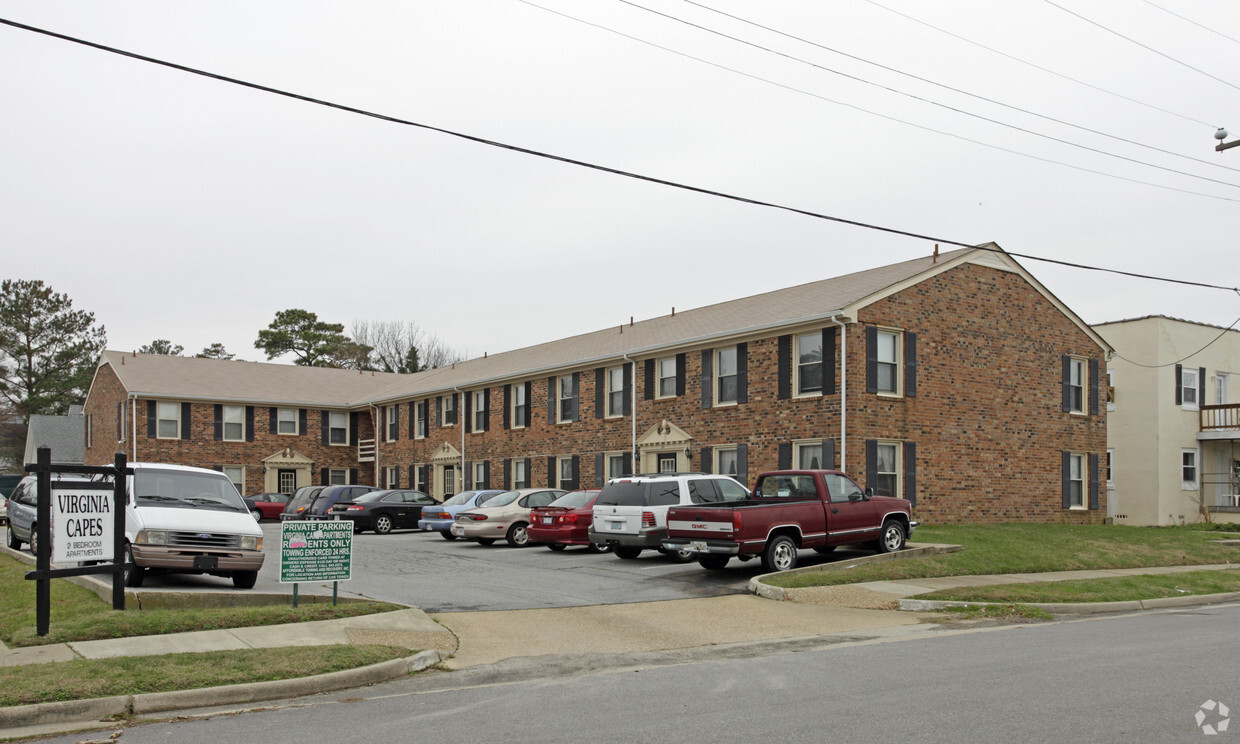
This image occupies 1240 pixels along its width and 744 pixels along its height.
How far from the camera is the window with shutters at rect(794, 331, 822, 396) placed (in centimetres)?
2605

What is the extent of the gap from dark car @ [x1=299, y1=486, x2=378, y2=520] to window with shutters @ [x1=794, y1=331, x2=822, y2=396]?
14.1m

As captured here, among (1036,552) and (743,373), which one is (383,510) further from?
(1036,552)

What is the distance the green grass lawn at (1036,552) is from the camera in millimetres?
16969

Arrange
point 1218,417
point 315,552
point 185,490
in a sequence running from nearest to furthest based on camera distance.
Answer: point 315,552
point 185,490
point 1218,417

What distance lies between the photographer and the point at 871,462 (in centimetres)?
2533

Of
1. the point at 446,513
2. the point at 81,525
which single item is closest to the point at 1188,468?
the point at 446,513

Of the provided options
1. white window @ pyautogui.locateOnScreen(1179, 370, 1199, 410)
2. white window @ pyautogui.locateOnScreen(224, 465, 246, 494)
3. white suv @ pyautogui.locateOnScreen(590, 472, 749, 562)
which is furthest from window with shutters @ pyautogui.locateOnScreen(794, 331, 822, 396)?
white window @ pyautogui.locateOnScreen(224, 465, 246, 494)

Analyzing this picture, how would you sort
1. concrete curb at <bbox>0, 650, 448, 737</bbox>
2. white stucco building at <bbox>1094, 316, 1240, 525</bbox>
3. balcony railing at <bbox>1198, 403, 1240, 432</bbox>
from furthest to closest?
balcony railing at <bbox>1198, 403, 1240, 432</bbox> → white stucco building at <bbox>1094, 316, 1240, 525</bbox> → concrete curb at <bbox>0, 650, 448, 737</bbox>

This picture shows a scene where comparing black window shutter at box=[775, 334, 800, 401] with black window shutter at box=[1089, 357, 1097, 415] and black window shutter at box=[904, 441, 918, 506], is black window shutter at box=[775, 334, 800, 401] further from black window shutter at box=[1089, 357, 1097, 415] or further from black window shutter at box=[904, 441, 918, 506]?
black window shutter at box=[1089, 357, 1097, 415]

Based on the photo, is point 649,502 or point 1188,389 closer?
point 649,502

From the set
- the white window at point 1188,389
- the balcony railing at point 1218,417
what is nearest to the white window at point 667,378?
the white window at point 1188,389

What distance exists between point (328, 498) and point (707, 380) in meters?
12.1

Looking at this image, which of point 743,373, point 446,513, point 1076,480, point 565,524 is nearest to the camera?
point 565,524

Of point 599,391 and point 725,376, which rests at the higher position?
point 725,376
